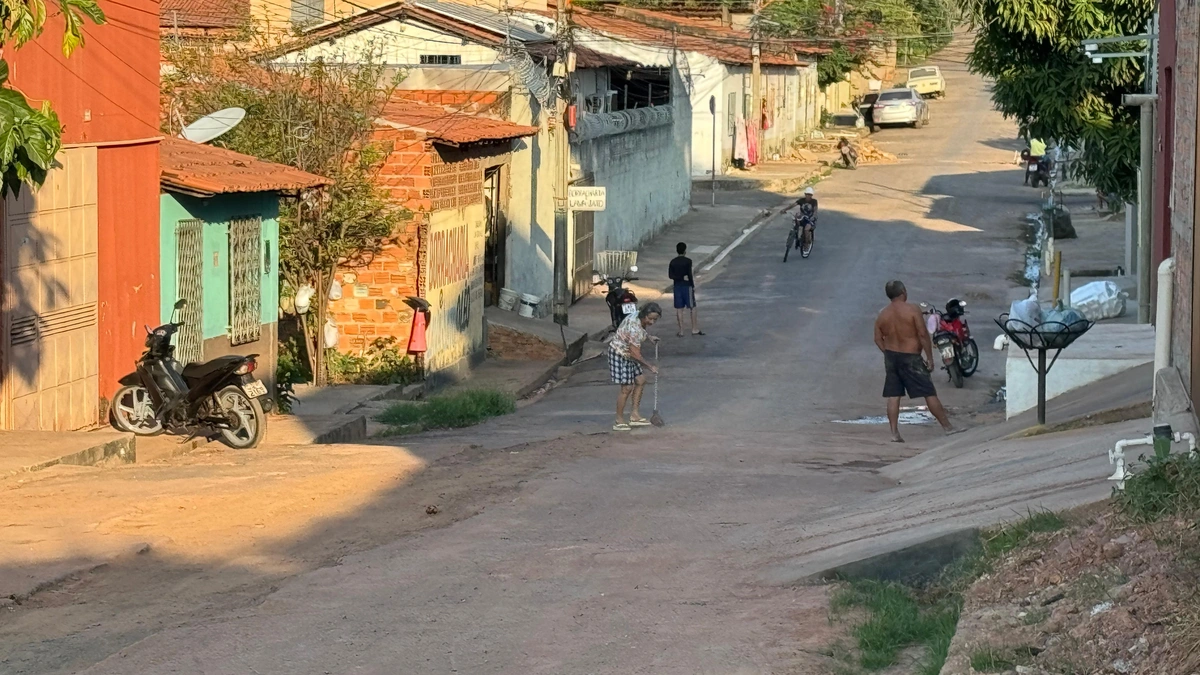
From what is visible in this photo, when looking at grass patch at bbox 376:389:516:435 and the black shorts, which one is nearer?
the black shorts

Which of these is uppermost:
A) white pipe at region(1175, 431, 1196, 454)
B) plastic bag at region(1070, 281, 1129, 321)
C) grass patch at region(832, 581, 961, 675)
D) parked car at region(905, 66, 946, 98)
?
parked car at region(905, 66, 946, 98)

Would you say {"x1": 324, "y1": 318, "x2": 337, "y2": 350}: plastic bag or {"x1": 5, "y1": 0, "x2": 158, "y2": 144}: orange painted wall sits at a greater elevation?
{"x1": 5, "y1": 0, "x2": 158, "y2": 144}: orange painted wall

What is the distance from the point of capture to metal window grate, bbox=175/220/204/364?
49.3 ft

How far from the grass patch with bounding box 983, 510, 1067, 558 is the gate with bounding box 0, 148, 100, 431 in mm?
8202

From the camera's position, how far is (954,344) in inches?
764

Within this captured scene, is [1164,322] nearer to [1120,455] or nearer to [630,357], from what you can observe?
[1120,455]

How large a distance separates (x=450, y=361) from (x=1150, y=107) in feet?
31.7

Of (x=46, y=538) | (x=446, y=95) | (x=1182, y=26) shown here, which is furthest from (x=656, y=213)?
(x=46, y=538)

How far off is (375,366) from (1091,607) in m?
15.4

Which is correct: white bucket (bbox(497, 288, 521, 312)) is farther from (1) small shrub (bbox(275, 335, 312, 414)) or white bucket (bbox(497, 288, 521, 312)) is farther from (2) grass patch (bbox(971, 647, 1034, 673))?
(2) grass patch (bbox(971, 647, 1034, 673))

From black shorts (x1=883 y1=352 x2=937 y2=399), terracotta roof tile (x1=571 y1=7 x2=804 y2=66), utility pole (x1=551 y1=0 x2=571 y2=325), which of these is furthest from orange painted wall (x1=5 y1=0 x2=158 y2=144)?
terracotta roof tile (x1=571 y1=7 x2=804 y2=66)

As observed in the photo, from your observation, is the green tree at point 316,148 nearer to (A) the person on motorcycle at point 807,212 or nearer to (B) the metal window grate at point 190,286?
(B) the metal window grate at point 190,286

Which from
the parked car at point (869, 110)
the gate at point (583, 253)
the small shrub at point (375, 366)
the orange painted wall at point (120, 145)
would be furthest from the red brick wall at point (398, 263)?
the parked car at point (869, 110)

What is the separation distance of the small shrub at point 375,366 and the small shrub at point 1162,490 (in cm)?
1415
